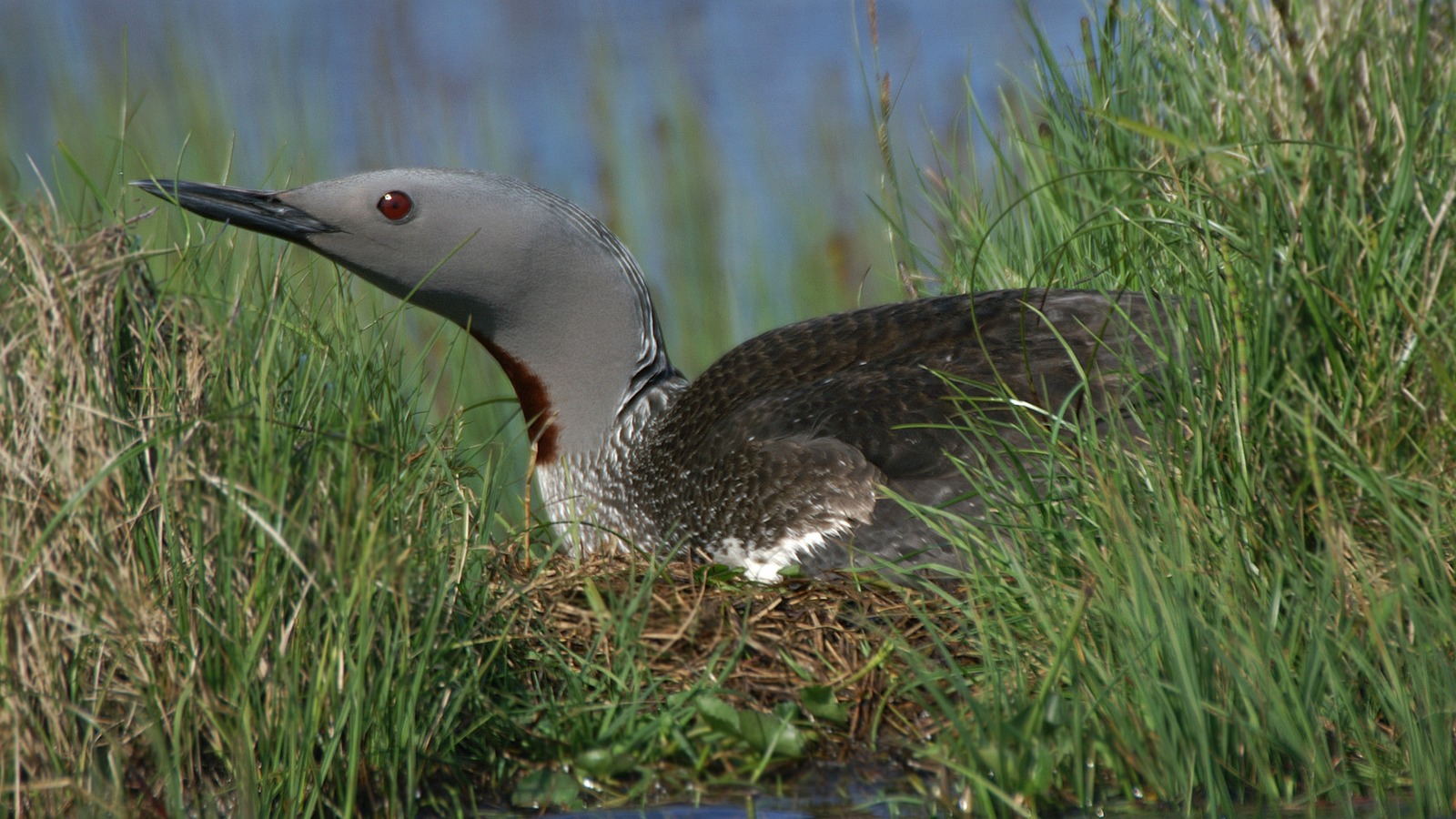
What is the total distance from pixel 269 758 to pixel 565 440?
1813mm

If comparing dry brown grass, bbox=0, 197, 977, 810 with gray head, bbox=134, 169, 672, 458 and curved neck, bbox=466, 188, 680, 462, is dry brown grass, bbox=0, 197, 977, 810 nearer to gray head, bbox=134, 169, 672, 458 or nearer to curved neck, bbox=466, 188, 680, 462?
gray head, bbox=134, 169, 672, 458

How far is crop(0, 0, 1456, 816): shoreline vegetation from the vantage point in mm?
2092

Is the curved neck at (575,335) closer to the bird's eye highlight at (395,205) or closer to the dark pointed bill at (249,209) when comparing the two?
the bird's eye highlight at (395,205)

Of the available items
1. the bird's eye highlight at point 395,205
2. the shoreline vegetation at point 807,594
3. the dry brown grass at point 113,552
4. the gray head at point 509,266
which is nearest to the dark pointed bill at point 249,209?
the gray head at point 509,266

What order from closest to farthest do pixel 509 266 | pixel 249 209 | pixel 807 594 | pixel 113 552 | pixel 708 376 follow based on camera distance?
pixel 113 552
pixel 807 594
pixel 249 209
pixel 509 266
pixel 708 376

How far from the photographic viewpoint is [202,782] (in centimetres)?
213

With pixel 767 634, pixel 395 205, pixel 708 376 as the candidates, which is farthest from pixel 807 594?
pixel 395 205

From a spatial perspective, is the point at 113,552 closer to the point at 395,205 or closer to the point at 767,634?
the point at 767,634

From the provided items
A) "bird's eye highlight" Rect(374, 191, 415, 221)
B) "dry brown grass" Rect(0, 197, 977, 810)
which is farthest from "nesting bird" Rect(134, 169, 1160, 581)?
"dry brown grass" Rect(0, 197, 977, 810)

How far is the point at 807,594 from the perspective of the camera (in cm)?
297

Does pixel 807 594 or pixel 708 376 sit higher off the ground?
pixel 708 376

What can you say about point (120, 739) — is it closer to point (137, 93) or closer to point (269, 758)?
point (269, 758)

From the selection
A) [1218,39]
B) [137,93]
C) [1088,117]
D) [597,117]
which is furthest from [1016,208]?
[137,93]

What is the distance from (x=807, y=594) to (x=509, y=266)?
1185mm
